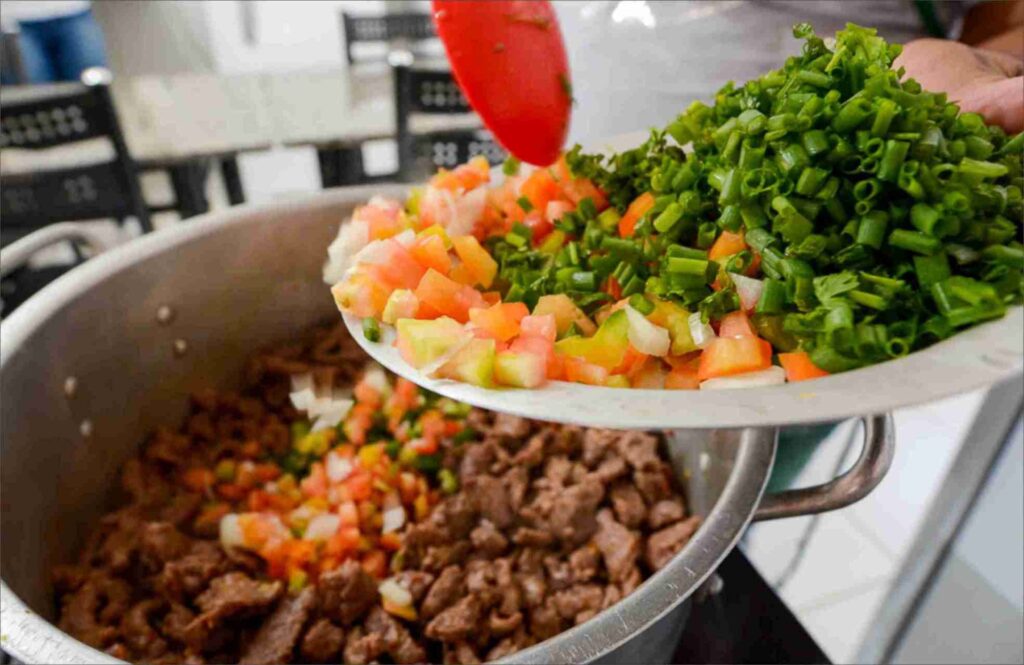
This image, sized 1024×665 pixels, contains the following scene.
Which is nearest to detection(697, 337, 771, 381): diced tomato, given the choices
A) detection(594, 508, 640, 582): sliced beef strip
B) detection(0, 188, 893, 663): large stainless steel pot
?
detection(0, 188, 893, 663): large stainless steel pot

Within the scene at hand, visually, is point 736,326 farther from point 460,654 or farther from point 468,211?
point 460,654

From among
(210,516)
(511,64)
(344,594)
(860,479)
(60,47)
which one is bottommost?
(60,47)

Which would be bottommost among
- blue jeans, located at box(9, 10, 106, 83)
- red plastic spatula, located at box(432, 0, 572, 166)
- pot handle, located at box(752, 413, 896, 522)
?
blue jeans, located at box(9, 10, 106, 83)

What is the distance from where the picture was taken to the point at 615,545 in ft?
3.32

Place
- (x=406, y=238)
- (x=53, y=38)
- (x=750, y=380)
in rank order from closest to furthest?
(x=750, y=380) → (x=406, y=238) → (x=53, y=38)

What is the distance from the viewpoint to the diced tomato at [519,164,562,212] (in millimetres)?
932

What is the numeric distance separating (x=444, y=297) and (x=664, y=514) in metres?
0.55

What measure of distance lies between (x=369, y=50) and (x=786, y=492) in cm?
326

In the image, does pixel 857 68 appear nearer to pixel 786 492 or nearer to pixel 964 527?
pixel 786 492

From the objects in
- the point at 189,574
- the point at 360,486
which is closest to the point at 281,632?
the point at 189,574

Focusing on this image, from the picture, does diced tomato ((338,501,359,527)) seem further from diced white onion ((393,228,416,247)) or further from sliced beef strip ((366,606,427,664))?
diced white onion ((393,228,416,247))

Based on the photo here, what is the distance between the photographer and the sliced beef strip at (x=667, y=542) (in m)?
0.99

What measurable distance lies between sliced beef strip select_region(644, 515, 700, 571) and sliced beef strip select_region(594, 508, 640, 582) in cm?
2

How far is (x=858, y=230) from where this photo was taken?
613 mm
